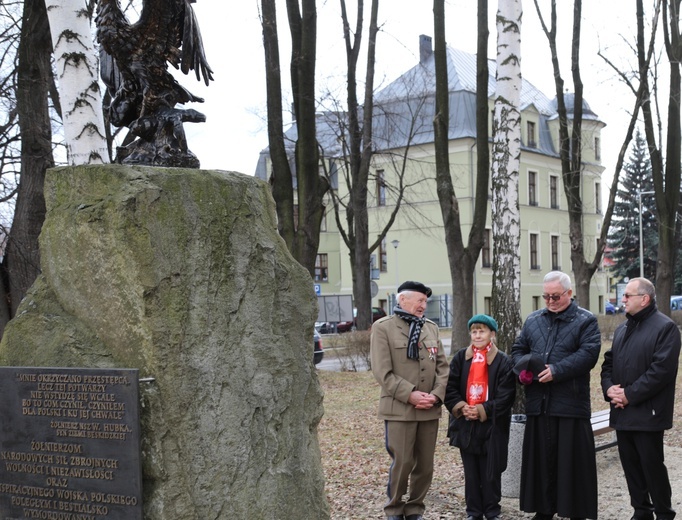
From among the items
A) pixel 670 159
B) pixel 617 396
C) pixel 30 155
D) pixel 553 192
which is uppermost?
pixel 553 192

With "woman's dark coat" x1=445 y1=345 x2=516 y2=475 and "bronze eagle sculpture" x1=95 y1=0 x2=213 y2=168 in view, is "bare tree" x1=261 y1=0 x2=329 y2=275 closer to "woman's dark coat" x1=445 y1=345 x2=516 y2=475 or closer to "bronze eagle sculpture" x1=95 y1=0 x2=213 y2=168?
"woman's dark coat" x1=445 y1=345 x2=516 y2=475

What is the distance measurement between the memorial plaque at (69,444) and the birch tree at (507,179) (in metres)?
6.14

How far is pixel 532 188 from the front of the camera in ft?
159

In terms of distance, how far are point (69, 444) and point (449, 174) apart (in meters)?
13.7

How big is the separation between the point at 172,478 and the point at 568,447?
3351mm

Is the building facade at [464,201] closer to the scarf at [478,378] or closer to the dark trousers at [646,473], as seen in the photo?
the scarf at [478,378]

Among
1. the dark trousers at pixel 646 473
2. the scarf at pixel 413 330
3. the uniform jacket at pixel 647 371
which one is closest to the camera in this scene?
the uniform jacket at pixel 647 371

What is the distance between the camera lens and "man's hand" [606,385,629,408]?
617cm

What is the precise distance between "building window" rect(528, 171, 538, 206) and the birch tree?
39097mm

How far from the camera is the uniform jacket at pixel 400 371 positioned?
621 cm

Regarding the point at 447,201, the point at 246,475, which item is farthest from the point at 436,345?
the point at 447,201

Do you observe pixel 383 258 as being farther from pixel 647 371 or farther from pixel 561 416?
pixel 647 371

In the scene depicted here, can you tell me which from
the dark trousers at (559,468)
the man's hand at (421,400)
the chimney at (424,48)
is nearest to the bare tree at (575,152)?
the dark trousers at (559,468)

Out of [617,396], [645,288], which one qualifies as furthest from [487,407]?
[645,288]
